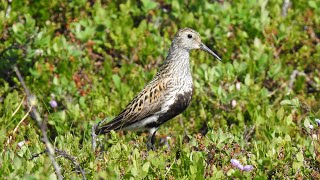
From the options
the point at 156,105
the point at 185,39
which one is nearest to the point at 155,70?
the point at 185,39

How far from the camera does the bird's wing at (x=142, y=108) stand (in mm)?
8828

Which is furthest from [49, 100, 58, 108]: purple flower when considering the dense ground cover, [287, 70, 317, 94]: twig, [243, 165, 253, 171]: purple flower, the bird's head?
[243, 165, 253, 171]: purple flower

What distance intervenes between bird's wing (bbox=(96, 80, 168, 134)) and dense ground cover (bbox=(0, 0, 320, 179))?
0.63 ft

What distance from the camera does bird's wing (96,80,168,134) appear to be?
8828mm

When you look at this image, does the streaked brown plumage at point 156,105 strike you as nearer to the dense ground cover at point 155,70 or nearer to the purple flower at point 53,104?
the dense ground cover at point 155,70

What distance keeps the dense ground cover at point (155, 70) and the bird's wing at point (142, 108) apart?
193mm

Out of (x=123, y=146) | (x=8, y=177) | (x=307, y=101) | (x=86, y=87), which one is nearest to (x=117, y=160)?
(x=123, y=146)

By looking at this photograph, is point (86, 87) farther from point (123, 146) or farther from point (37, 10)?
point (123, 146)

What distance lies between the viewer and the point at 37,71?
9.95 m

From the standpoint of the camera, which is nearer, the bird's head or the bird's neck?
the bird's neck

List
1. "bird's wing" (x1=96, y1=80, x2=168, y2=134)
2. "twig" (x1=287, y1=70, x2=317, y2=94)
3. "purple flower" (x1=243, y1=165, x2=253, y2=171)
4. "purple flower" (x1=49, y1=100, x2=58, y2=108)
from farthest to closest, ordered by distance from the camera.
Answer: "twig" (x1=287, y1=70, x2=317, y2=94)
"purple flower" (x1=49, y1=100, x2=58, y2=108)
"bird's wing" (x1=96, y1=80, x2=168, y2=134)
"purple flower" (x1=243, y1=165, x2=253, y2=171)

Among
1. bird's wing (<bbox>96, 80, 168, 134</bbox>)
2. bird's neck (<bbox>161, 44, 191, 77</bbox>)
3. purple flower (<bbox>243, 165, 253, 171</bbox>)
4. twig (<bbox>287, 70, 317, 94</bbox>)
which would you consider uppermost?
bird's neck (<bbox>161, 44, 191, 77</bbox>)

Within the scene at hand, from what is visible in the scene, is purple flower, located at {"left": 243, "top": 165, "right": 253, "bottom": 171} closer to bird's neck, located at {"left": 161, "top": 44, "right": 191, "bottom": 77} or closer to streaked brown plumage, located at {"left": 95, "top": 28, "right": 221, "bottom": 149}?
streaked brown plumage, located at {"left": 95, "top": 28, "right": 221, "bottom": 149}

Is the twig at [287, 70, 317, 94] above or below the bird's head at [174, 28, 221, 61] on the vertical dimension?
below
